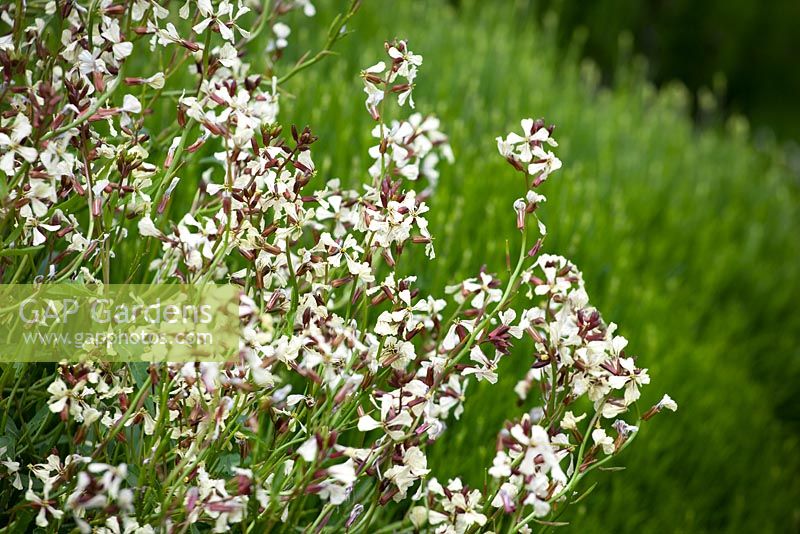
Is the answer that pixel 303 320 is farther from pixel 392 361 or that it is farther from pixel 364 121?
pixel 364 121

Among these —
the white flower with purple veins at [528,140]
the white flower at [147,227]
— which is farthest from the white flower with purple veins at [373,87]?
the white flower at [147,227]

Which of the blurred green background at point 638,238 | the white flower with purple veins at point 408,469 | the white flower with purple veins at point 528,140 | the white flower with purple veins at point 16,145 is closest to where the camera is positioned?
the white flower with purple veins at point 16,145

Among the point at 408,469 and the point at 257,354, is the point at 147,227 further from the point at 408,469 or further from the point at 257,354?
the point at 408,469

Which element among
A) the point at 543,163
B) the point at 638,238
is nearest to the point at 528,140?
the point at 543,163

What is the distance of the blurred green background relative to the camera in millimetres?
3389

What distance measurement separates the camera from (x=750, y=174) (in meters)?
6.88

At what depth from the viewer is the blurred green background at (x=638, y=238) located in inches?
133

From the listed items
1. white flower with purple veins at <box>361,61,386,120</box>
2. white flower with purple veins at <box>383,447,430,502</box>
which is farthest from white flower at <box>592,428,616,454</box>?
white flower with purple veins at <box>361,61,386,120</box>

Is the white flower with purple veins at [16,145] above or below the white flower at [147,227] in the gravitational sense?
above

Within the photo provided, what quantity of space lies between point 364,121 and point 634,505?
2198mm

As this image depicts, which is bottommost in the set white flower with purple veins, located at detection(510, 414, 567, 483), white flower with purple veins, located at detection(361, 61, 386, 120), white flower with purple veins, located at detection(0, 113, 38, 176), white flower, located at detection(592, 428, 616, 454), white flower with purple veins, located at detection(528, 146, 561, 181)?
white flower with purple veins, located at detection(510, 414, 567, 483)

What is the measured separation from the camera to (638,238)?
16.1 feet

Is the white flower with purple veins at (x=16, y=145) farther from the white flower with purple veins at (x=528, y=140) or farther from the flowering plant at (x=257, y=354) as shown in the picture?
the white flower with purple veins at (x=528, y=140)

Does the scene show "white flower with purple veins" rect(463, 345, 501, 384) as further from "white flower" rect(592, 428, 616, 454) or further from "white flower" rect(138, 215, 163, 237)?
"white flower" rect(138, 215, 163, 237)
